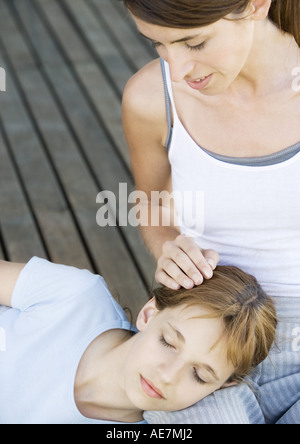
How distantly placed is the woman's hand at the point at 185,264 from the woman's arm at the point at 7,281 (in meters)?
0.41

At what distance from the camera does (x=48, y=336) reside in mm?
1783

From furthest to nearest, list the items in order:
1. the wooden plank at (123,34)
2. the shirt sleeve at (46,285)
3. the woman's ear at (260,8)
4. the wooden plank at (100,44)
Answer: the wooden plank at (123,34), the wooden plank at (100,44), the shirt sleeve at (46,285), the woman's ear at (260,8)

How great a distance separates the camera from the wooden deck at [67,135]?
256cm

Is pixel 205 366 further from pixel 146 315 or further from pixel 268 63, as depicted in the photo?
pixel 268 63

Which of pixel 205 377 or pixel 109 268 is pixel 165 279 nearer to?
pixel 205 377

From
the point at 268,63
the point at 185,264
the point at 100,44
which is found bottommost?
the point at 100,44

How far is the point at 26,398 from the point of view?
1700 millimetres

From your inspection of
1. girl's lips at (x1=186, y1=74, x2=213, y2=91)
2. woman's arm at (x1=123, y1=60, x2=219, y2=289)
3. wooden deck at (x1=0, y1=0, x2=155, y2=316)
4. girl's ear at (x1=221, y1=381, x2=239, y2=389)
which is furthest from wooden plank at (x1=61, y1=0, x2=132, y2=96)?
girl's ear at (x1=221, y1=381, x2=239, y2=389)

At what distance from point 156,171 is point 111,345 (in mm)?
453

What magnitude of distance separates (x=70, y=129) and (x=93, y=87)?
13.1 inches

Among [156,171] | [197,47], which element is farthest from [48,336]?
[197,47]

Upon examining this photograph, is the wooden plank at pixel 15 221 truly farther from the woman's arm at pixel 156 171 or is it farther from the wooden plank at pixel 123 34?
the wooden plank at pixel 123 34

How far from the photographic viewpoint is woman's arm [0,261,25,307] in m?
1.85

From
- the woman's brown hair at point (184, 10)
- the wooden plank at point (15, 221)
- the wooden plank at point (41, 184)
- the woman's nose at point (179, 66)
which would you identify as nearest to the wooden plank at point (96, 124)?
the wooden plank at point (41, 184)
